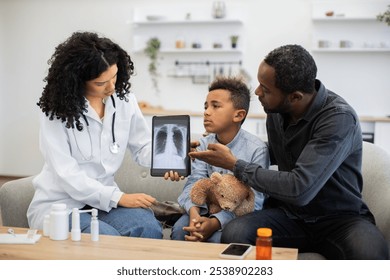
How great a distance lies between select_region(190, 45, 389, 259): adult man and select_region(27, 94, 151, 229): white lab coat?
0.43m

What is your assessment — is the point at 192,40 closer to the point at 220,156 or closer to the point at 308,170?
the point at 220,156

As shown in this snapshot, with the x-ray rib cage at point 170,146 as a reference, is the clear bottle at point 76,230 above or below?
below

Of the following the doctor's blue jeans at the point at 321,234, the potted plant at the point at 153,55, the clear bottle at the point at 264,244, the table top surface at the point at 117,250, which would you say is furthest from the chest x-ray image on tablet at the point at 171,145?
the potted plant at the point at 153,55

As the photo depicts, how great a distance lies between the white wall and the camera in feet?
18.2

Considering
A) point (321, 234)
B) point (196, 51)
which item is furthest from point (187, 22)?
point (321, 234)

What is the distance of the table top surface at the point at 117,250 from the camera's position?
5.35 feet

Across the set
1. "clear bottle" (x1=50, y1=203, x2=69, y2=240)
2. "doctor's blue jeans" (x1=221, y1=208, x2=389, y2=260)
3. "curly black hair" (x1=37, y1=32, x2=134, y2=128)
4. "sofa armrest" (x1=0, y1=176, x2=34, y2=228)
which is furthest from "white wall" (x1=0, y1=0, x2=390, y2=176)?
"clear bottle" (x1=50, y1=203, x2=69, y2=240)

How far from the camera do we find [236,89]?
2.29 meters

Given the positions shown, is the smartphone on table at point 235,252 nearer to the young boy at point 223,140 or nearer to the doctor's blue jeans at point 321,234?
the doctor's blue jeans at point 321,234

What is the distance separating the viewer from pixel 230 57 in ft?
19.0

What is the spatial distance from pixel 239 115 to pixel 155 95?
12.7ft

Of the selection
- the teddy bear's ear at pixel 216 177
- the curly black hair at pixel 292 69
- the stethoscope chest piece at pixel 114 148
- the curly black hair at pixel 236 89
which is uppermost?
the curly black hair at pixel 292 69

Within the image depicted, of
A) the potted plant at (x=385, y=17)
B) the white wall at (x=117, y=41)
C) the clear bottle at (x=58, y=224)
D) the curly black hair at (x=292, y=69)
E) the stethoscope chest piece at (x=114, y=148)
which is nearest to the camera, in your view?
the clear bottle at (x=58, y=224)

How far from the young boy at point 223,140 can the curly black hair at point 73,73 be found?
0.49 metres
